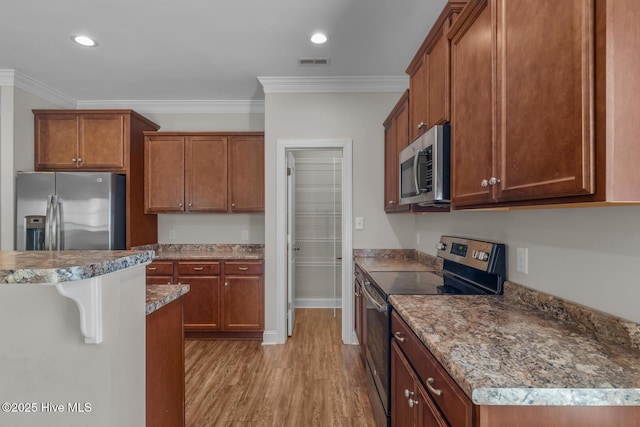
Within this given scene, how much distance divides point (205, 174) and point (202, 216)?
61 cm

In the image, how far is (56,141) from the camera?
137 inches

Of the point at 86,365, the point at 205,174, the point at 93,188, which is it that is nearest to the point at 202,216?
the point at 205,174

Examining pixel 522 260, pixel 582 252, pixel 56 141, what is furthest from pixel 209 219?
pixel 582 252

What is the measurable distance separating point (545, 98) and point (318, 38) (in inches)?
80.0

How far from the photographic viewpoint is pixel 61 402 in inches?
39.3

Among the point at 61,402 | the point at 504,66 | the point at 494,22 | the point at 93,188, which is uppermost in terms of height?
the point at 494,22

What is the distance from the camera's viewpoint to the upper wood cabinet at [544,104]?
76cm

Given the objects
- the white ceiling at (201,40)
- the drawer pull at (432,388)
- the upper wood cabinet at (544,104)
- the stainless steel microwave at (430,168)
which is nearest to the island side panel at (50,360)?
the drawer pull at (432,388)

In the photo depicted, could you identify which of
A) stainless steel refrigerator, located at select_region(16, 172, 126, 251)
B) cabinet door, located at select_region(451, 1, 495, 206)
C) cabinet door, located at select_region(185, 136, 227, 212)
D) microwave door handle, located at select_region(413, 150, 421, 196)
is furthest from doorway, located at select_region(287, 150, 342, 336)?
cabinet door, located at select_region(451, 1, 495, 206)

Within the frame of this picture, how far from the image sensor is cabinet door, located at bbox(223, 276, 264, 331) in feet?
11.3

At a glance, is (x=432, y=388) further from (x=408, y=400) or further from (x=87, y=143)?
(x=87, y=143)

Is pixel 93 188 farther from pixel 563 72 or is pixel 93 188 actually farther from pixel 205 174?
pixel 563 72

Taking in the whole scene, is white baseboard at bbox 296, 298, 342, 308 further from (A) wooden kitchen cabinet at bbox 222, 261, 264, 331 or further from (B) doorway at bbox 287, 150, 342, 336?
(A) wooden kitchen cabinet at bbox 222, 261, 264, 331

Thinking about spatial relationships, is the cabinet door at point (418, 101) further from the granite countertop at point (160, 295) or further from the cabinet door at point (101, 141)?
the cabinet door at point (101, 141)
